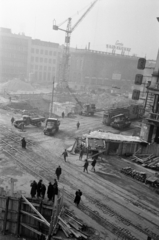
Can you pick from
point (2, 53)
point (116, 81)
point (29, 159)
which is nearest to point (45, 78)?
point (2, 53)

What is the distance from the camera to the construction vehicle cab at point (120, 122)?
1410 inches

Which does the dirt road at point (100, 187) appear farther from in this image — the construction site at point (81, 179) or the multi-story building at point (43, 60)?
the multi-story building at point (43, 60)

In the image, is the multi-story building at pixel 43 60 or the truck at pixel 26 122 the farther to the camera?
the multi-story building at pixel 43 60

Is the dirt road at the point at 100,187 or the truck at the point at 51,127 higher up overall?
the truck at the point at 51,127

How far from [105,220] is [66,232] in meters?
2.91

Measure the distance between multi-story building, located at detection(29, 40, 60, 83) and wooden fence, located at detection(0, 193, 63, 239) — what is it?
79145 millimetres

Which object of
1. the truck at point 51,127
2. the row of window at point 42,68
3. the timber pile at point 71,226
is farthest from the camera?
the row of window at point 42,68

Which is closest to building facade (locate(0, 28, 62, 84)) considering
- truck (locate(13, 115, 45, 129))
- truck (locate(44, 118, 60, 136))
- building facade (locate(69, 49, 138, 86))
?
building facade (locate(69, 49, 138, 86))

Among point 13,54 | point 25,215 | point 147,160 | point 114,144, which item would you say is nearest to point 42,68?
point 13,54

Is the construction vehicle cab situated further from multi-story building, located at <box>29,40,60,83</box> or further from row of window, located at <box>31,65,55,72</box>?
row of window, located at <box>31,65,55,72</box>

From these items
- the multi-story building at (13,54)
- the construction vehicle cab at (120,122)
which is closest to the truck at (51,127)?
the construction vehicle cab at (120,122)

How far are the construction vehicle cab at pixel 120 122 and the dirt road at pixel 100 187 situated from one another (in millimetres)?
10059

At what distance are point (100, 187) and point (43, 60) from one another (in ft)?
265

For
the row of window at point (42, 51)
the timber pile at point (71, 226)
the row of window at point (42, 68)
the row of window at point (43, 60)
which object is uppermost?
the row of window at point (42, 51)
